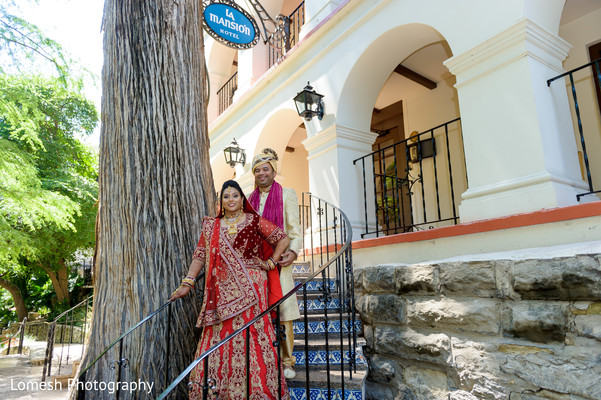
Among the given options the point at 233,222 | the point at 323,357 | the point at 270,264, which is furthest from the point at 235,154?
the point at 270,264

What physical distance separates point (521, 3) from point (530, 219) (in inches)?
87.5

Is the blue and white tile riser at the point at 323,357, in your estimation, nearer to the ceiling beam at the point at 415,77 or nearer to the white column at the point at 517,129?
the white column at the point at 517,129

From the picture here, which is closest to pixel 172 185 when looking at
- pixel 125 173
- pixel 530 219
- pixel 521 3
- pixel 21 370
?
pixel 125 173

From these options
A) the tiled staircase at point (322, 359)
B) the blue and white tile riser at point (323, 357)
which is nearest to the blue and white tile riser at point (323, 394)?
the tiled staircase at point (322, 359)

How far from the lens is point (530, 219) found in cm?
327

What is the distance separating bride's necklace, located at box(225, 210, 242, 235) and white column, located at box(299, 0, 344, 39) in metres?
5.15

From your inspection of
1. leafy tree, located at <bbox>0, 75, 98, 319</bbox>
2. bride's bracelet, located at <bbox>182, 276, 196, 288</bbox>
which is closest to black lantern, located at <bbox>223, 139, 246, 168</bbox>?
leafy tree, located at <bbox>0, 75, 98, 319</bbox>

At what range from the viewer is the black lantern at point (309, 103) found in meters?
6.50

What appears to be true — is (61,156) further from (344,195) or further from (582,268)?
(582,268)

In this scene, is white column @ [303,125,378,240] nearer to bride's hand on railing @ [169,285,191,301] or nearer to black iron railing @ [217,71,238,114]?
bride's hand on railing @ [169,285,191,301]

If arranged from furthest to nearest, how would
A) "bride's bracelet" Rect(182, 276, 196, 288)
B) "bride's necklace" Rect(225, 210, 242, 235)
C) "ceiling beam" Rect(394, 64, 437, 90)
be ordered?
"ceiling beam" Rect(394, 64, 437, 90) < "bride's necklace" Rect(225, 210, 242, 235) < "bride's bracelet" Rect(182, 276, 196, 288)

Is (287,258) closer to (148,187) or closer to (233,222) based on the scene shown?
(233,222)

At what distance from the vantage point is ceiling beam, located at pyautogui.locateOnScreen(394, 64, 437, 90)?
7.66m

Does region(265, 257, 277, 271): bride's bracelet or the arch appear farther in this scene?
the arch
